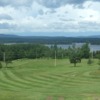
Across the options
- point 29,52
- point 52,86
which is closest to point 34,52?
point 29,52

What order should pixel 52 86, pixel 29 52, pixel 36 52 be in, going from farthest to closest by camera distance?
pixel 36 52
pixel 29 52
pixel 52 86

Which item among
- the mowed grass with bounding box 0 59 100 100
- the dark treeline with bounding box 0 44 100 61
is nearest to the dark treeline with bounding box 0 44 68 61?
the dark treeline with bounding box 0 44 100 61

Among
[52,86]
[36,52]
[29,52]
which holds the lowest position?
[36,52]

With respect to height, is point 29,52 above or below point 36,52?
above

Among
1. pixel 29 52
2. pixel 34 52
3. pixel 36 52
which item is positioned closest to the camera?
pixel 29 52

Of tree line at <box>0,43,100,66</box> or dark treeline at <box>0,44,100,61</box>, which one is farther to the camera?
dark treeline at <box>0,44,100,61</box>

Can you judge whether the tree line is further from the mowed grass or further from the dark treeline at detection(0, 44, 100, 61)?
the mowed grass

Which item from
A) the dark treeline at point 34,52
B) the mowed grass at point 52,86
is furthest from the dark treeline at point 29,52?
the mowed grass at point 52,86

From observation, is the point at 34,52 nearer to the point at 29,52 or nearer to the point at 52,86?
the point at 29,52

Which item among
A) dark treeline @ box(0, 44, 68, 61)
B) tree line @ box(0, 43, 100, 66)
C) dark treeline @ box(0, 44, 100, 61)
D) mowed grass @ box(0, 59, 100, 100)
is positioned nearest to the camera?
mowed grass @ box(0, 59, 100, 100)

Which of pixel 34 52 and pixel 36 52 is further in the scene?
pixel 36 52

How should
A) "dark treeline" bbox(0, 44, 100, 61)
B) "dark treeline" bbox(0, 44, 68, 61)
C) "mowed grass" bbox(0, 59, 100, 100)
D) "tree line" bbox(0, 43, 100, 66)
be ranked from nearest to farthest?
1. "mowed grass" bbox(0, 59, 100, 100)
2. "tree line" bbox(0, 43, 100, 66)
3. "dark treeline" bbox(0, 44, 100, 61)
4. "dark treeline" bbox(0, 44, 68, 61)

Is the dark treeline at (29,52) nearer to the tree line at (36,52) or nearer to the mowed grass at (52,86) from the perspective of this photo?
the tree line at (36,52)

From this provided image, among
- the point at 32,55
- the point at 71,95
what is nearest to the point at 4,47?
the point at 32,55
